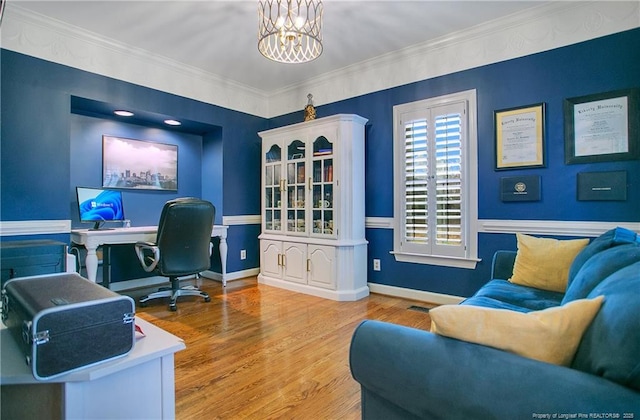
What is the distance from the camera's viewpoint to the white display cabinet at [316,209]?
348 cm

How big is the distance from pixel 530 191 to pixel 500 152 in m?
0.42

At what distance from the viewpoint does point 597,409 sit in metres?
0.66

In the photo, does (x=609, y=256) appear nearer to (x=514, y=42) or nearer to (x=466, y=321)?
(x=466, y=321)

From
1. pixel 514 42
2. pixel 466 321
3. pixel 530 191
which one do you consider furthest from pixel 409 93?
pixel 466 321

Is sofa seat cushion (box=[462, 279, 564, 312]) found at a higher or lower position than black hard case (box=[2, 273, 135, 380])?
lower

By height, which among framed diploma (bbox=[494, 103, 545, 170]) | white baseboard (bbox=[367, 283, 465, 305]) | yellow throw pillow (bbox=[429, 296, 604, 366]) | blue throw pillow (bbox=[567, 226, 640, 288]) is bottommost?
white baseboard (bbox=[367, 283, 465, 305])

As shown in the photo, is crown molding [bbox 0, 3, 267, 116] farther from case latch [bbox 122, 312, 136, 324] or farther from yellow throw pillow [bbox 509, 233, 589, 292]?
yellow throw pillow [bbox 509, 233, 589, 292]

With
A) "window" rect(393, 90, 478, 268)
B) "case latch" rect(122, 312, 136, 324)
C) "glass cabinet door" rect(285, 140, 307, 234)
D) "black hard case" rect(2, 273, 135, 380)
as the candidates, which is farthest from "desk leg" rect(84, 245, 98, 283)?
"window" rect(393, 90, 478, 268)

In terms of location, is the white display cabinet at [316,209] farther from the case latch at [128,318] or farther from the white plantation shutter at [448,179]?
the case latch at [128,318]

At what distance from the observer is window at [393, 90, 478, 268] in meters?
3.04

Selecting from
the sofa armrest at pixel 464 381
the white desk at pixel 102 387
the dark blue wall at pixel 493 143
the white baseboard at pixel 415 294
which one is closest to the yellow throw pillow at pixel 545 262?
the dark blue wall at pixel 493 143

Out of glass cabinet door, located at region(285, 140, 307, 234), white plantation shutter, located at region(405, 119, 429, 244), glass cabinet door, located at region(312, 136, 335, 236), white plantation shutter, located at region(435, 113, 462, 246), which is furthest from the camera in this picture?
glass cabinet door, located at region(285, 140, 307, 234)

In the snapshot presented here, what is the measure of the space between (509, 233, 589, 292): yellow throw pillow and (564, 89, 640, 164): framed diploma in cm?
82

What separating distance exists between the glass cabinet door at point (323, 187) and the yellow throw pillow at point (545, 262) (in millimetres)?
1847
